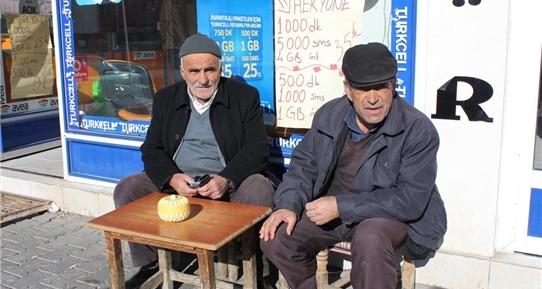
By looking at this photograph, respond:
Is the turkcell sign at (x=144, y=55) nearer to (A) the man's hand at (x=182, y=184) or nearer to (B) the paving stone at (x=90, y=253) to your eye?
(B) the paving stone at (x=90, y=253)

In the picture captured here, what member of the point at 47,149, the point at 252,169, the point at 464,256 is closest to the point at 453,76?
the point at 464,256

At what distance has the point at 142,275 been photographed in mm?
3506

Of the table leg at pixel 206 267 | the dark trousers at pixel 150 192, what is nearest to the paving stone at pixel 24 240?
the dark trousers at pixel 150 192

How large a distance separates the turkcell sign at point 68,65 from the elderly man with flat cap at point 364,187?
2.79 meters

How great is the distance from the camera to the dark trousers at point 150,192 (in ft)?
10.1

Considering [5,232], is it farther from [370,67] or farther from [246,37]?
[370,67]

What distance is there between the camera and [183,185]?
3.06m

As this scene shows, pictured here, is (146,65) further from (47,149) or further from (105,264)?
(47,149)

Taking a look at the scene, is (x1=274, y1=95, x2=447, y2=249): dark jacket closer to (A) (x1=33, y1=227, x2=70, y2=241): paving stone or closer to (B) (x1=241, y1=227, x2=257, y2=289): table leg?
(B) (x1=241, y1=227, x2=257, y2=289): table leg

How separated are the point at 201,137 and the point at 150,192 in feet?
1.53

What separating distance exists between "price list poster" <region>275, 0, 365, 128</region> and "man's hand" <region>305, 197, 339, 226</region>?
1.03 metres

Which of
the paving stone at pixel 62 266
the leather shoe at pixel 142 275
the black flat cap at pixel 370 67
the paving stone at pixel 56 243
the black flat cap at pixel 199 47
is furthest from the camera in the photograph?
the paving stone at pixel 56 243

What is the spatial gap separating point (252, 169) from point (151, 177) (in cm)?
61

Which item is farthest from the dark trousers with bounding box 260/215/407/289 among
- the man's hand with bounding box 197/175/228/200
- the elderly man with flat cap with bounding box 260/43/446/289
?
the man's hand with bounding box 197/175/228/200
